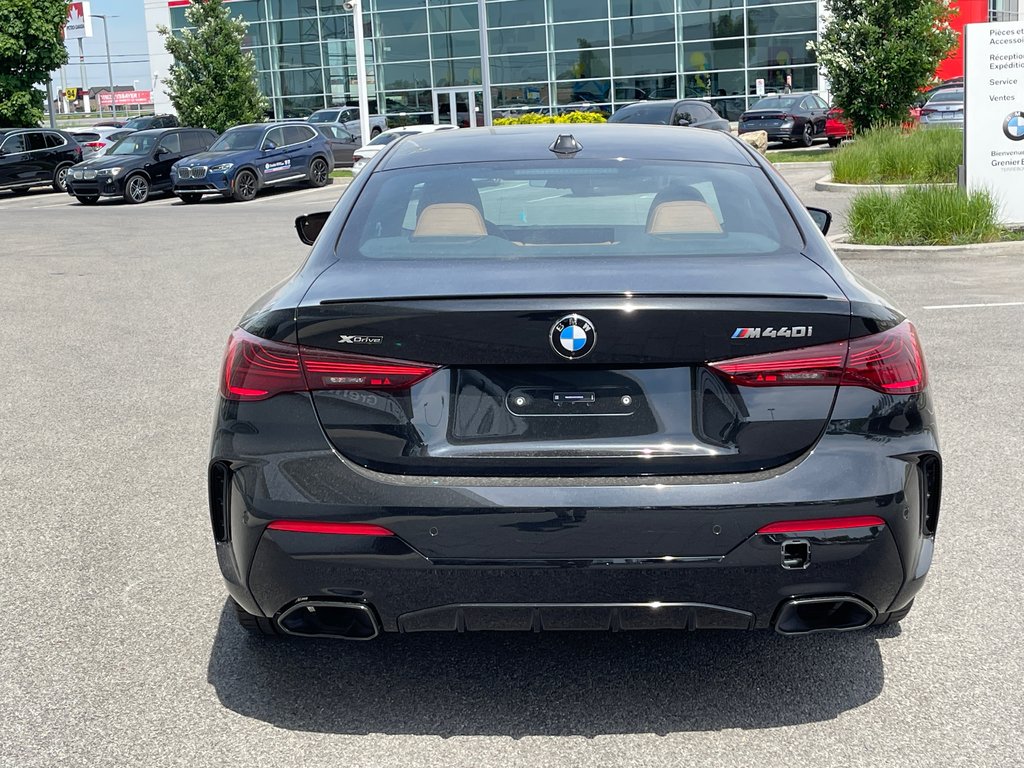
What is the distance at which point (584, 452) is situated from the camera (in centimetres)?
323

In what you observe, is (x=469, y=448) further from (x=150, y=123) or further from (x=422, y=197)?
(x=150, y=123)

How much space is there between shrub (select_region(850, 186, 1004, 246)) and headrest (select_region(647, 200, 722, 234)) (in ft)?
34.7

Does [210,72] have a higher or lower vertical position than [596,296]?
higher

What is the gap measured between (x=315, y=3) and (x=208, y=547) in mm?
52188

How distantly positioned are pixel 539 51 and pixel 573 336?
4865 cm

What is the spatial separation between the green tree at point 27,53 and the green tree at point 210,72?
11.1 feet

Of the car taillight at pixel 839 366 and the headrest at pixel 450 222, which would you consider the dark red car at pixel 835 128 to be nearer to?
the headrest at pixel 450 222

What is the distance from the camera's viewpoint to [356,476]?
3.28m

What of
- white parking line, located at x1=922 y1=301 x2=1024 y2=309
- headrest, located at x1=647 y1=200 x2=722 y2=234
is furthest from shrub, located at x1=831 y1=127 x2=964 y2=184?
headrest, located at x1=647 y1=200 x2=722 y2=234

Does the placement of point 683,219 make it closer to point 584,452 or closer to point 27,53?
point 584,452

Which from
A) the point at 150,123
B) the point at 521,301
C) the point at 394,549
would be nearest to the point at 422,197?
the point at 521,301

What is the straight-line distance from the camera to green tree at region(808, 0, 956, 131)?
28.4 m

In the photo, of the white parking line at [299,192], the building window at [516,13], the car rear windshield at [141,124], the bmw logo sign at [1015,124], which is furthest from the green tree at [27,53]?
the bmw logo sign at [1015,124]

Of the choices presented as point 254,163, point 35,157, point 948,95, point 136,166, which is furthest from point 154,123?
point 948,95
